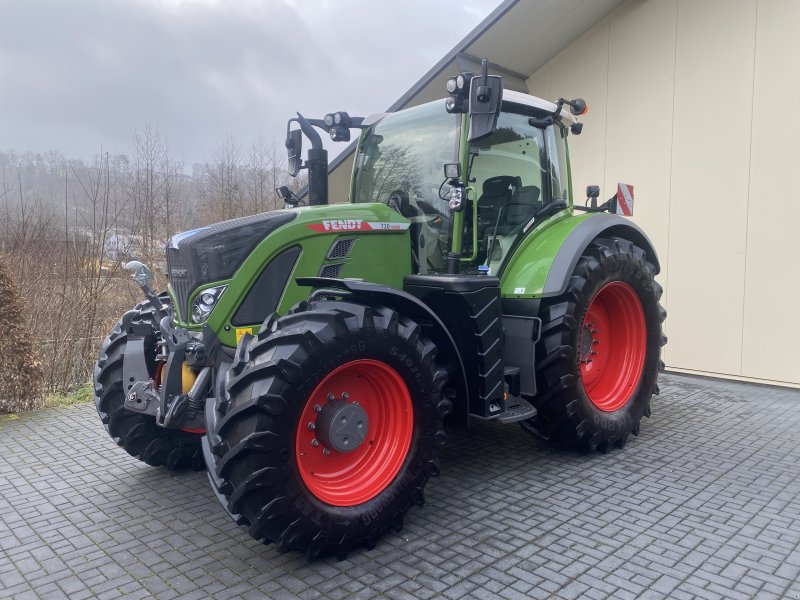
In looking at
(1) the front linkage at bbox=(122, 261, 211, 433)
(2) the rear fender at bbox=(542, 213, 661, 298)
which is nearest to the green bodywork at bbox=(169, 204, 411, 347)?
(1) the front linkage at bbox=(122, 261, 211, 433)

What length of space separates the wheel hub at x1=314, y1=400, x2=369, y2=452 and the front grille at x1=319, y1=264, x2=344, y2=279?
2.80 feet

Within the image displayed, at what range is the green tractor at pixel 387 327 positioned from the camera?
117 inches

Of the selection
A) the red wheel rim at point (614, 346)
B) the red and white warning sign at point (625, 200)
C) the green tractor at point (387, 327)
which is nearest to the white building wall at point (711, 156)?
the red and white warning sign at point (625, 200)

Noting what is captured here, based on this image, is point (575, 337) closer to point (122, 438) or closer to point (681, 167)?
point (122, 438)

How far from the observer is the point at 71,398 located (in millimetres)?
6641

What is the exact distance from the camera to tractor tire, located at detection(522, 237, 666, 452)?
431 centimetres

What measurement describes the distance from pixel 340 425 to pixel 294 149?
250 centimetres

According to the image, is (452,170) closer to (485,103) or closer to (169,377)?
(485,103)

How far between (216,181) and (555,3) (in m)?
8.52

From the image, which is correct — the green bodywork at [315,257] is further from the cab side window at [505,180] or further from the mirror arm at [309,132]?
the mirror arm at [309,132]

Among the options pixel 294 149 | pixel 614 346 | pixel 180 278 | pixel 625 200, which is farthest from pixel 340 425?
pixel 625 200

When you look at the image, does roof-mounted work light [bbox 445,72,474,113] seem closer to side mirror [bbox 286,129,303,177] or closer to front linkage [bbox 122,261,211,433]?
side mirror [bbox 286,129,303,177]

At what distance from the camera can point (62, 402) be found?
6492 millimetres

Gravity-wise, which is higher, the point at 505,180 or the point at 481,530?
the point at 505,180
